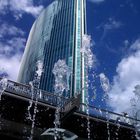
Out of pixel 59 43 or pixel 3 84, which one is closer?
pixel 3 84

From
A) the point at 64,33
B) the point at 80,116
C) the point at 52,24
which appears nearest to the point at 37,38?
the point at 52,24

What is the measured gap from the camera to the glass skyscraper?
10912cm

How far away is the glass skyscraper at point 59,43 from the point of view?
10912 centimetres

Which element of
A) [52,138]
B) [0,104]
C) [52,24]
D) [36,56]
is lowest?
[52,138]

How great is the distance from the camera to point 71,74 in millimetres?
110312

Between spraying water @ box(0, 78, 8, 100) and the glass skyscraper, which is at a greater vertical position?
the glass skyscraper

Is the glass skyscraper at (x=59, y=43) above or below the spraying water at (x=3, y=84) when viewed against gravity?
above

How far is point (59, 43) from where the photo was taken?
A: 116688 mm

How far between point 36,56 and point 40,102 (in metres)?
110

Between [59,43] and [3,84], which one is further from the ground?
[59,43]

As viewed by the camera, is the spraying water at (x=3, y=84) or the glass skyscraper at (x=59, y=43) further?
the glass skyscraper at (x=59, y=43)

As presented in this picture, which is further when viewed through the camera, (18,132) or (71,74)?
(71,74)

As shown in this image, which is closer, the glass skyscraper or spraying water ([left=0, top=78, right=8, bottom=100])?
spraying water ([left=0, top=78, right=8, bottom=100])

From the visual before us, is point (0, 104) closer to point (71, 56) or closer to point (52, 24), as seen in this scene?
point (71, 56)
